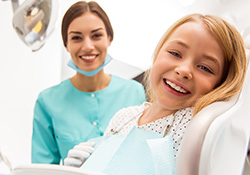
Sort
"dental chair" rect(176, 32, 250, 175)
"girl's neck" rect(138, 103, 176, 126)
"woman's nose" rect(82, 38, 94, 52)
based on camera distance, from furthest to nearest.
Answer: "woman's nose" rect(82, 38, 94, 52) < "girl's neck" rect(138, 103, 176, 126) < "dental chair" rect(176, 32, 250, 175)

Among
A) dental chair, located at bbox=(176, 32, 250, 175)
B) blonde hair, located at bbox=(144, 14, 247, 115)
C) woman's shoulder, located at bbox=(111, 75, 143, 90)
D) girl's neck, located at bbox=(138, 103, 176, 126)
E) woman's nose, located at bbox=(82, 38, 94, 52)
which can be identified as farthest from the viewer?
woman's shoulder, located at bbox=(111, 75, 143, 90)

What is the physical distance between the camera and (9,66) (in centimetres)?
84

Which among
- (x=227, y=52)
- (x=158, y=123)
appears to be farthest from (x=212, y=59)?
(x=158, y=123)

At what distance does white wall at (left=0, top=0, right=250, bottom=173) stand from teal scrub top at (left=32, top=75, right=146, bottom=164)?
2.7 inches

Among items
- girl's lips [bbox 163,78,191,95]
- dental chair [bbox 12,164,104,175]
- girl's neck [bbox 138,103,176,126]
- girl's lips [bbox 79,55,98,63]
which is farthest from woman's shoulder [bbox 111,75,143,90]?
dental chair [bbox 12,164,104,175]

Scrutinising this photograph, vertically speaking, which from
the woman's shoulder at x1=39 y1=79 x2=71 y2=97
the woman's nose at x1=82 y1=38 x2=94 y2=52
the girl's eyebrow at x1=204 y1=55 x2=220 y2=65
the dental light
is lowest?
the woman's shoulder at x1=39 y1=79 x2=71 y2=97

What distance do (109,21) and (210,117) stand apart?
616 mm

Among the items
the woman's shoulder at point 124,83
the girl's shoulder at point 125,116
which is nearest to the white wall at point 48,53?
the woman's shoulder at point 124,83

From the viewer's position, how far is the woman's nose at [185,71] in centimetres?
48

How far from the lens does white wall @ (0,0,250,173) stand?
2.70 ft

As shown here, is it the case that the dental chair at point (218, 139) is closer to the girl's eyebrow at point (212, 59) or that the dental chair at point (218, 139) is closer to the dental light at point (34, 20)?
the girl's eyebrow at point (212, 59)

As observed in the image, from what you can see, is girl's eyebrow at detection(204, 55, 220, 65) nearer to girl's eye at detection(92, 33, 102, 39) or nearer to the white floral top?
the white floral top

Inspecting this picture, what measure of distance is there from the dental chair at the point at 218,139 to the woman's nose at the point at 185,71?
140 mm

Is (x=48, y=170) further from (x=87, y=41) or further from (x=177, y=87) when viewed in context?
(x=87, y=41)
